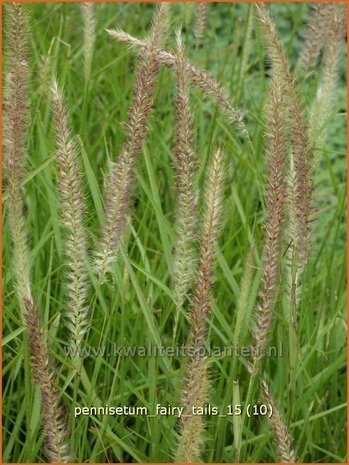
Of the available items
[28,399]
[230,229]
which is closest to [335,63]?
[230,229]

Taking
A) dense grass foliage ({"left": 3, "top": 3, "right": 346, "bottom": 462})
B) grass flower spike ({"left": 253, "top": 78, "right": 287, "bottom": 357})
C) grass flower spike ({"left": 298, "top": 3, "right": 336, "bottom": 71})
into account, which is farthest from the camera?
grass flower spike ({"left": 298, "top": 3, "right": 336, "bottom": 71})

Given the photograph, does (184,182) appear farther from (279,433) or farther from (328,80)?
(328,80)

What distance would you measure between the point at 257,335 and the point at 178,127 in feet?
1.39

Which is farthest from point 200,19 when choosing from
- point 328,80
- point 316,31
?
point 328,80

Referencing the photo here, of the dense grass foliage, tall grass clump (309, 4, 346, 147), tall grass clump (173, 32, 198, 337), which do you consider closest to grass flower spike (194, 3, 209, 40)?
the dense grass foliage

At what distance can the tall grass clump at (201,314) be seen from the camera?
4.48 ft

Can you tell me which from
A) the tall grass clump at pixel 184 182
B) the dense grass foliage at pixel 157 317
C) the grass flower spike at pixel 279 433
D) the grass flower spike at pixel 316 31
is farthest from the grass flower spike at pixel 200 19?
the grass flower spike at pixel 279 433

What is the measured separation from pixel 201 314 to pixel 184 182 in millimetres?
254

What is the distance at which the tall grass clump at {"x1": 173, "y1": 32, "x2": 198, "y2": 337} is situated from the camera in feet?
4.66

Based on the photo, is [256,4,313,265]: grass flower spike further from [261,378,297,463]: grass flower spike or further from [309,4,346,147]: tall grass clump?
[309,4,346,147]: tall grass clump

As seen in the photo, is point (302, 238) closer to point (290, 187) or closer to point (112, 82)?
point (290, 187)

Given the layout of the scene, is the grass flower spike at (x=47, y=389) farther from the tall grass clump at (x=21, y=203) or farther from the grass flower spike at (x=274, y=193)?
the grass flower spike at (x=274, y=193)

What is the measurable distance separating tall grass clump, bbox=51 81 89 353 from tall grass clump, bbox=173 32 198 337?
0.18 m

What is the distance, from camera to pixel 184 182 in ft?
4.90
